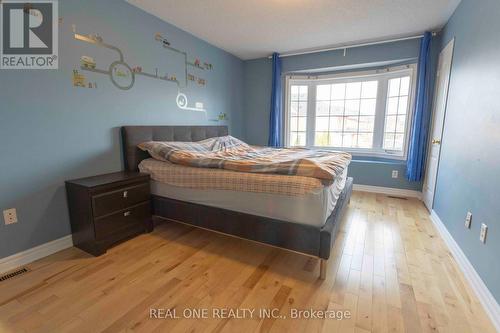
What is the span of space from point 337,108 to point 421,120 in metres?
1.32

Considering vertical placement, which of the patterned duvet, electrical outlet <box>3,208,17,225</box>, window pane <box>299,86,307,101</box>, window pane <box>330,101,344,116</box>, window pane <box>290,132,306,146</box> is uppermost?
window pane <box>299,86,307,101</box>

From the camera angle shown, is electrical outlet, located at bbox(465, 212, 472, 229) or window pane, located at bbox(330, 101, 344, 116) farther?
window pane, located at bbox(330, 101, 344, 116)

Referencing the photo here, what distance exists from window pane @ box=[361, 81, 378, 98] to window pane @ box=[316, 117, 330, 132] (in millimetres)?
724

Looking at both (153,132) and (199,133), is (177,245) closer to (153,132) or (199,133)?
(153,132)

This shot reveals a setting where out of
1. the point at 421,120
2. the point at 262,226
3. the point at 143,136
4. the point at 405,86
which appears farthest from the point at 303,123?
the point at 262,226

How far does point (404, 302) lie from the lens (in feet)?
4.83

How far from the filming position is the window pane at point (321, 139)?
14.5 ft

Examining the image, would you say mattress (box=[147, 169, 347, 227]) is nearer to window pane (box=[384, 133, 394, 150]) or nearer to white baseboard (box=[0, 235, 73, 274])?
white baseboard (box=[0, 235, 73, 274])

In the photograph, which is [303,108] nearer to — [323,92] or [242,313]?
[323,92]

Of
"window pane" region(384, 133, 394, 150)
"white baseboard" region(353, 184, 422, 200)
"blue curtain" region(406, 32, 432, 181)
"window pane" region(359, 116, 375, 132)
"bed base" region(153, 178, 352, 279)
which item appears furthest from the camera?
"window pane" region(359, 116, 375, 132)

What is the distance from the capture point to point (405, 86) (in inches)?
143

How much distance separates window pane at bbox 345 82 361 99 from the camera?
405 cm

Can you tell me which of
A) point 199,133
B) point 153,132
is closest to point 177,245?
point 153,132

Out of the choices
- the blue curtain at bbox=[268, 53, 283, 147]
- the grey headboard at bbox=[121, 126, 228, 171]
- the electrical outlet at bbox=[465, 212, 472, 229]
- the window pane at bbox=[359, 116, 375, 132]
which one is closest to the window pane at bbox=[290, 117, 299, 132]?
the blue curtain at bbox=[268, 53, 283, 147]
